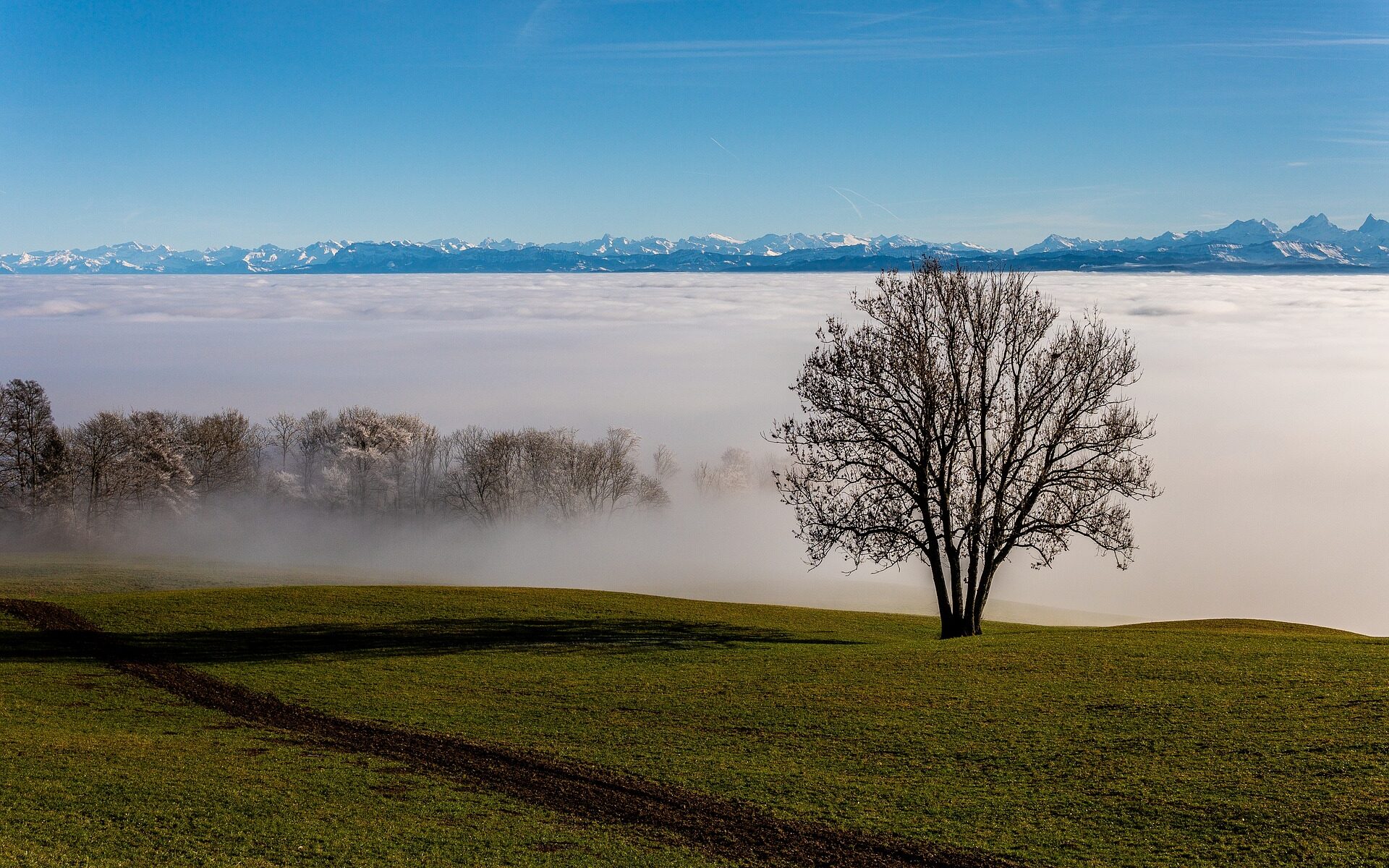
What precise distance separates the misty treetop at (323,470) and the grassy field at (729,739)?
70895mm

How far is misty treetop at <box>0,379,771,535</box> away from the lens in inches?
4163

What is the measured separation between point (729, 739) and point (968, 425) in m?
23.2

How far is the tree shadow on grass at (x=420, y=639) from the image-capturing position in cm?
3894

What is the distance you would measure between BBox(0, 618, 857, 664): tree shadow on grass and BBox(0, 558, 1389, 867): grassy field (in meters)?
0.24

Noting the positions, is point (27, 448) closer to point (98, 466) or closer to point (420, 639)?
point (98, 466)

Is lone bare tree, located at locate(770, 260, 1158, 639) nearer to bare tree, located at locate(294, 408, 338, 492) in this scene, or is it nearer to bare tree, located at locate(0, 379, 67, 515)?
bare tree, located at locate(0, 379, 67, 515)

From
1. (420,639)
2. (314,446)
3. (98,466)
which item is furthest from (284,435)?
(420,639)

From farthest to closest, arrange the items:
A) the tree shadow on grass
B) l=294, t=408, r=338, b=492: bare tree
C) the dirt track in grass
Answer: l=294, t=408, r=338, b=492: bare tree → the tree shadow on grass → the dirt track in grass

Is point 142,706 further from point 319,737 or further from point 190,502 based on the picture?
point 190,502

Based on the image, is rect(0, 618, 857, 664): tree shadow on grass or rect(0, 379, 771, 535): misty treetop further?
rect(0, 379, 771, 535): misty treetop

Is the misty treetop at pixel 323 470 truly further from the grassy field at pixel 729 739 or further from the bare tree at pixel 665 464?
the grassy field at pixel 729 739

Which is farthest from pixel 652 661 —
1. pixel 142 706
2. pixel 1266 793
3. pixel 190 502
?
pixel 190 502

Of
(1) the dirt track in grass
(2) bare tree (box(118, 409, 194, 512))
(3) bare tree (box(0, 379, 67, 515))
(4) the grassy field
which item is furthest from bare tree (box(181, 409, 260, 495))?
(1) the dirt track in grass

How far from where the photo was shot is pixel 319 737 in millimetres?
26703
